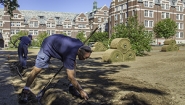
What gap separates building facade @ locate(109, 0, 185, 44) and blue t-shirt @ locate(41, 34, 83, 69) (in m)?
48.9

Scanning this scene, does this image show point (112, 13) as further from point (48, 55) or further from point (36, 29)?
point (48, 55)

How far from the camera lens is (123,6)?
56531 millimetres

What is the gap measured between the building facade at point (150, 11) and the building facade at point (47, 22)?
1016 centimetres

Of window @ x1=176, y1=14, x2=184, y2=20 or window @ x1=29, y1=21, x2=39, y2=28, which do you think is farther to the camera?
window @ x1=29, y1=21, x2=39, y2=28

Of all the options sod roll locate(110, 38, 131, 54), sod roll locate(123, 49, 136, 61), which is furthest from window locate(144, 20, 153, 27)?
sod roll locate(110, 38, 131, 54)

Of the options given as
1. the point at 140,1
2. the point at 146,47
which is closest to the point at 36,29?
the point at 140,1

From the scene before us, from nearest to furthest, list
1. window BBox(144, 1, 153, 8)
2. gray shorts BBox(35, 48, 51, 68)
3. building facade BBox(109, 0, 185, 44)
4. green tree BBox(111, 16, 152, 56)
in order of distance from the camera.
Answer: gray shorts BBox(35, 48, 51, 68), green tree BBox(111, 16, 152, 56), building facade BBox(109, 0, 185, 44), window BBox(144, 1, 153, 8)

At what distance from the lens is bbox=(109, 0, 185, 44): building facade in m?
53.6

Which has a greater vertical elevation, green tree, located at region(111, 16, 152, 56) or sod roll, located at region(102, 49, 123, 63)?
green tree, located at region(111, 16, 152, 56)

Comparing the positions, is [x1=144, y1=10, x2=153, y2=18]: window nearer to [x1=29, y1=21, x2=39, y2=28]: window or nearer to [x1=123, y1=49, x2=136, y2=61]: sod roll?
[x1=29, y1=21, x2=39, y2=28]: window

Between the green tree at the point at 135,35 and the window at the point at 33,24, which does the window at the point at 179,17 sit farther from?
the green tree at the point at 135,35

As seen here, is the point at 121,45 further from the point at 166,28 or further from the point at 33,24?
the point at 33,24

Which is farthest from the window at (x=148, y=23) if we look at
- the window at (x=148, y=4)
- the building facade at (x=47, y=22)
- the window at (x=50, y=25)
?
the window at (x=50, y=25)

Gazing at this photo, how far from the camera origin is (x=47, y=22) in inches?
2579
